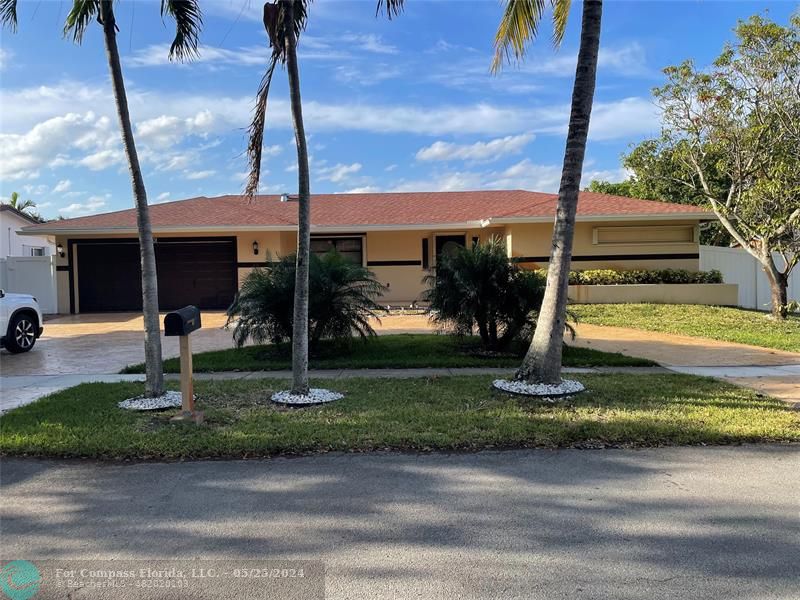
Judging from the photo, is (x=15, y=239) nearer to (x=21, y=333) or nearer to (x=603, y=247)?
(x=21, y=333)

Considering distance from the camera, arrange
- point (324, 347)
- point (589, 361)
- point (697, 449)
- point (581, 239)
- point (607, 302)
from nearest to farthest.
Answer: point (697, 449)
point (589, 361)
point (324, 347)
point (607, 302)
point (581, 239)

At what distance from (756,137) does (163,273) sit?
62.3 feet

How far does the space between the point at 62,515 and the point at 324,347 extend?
7.33 meters

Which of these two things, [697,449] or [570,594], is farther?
[697,449]

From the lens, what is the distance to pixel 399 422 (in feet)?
20.5

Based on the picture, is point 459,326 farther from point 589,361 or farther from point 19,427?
point 19,427

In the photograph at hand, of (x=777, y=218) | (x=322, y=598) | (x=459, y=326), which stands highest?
(x=777, y=218)

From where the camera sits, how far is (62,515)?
4.19 m

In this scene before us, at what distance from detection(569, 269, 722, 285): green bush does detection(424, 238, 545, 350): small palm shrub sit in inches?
348

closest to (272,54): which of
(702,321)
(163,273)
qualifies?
(702,321)

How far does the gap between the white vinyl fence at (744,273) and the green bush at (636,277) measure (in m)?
2.19

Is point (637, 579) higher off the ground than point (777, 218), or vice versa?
point (777, 218)

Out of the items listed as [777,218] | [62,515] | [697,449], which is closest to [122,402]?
[62,515]

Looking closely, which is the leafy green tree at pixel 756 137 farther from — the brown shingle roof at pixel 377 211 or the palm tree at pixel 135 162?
the palm tree at pixel 135 162
